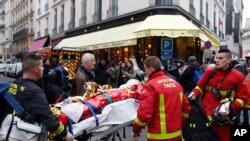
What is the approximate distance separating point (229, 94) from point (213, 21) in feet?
94.9

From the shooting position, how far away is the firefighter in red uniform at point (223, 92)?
5.38 m

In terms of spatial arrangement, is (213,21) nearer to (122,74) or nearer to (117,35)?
(117,35)

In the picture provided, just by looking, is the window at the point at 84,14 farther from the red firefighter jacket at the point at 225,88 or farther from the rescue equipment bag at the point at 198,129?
the rescue equipment bag at the point at 198,129

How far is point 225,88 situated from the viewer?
5.46 m

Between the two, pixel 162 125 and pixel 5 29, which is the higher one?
pixel 5 29

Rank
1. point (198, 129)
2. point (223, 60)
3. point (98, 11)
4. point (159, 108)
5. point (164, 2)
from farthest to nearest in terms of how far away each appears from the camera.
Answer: point (98, 11) → point (164, 2) → point (223, 60) → point (198, 129) → point (159, 108)

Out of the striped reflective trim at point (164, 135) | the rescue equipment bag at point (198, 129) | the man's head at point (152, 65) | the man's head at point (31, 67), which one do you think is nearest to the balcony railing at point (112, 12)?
the rescue equipment bag at point (198, 129)

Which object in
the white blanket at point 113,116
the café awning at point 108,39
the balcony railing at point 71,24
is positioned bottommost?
the white blanket at point 113,116

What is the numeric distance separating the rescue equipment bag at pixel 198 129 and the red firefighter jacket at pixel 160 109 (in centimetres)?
74

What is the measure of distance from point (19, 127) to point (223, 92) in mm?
2873

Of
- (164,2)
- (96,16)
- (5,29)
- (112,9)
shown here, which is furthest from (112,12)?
(5,29)

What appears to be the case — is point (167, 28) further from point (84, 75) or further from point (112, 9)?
point (84, 75)

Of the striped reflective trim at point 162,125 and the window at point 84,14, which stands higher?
the window at point 84,14

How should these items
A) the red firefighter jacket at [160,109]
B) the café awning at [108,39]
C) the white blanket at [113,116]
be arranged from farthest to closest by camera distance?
the café awning at [108,39] → the white blanket at [113,116] → the red firefighter jacket at [160,109]
